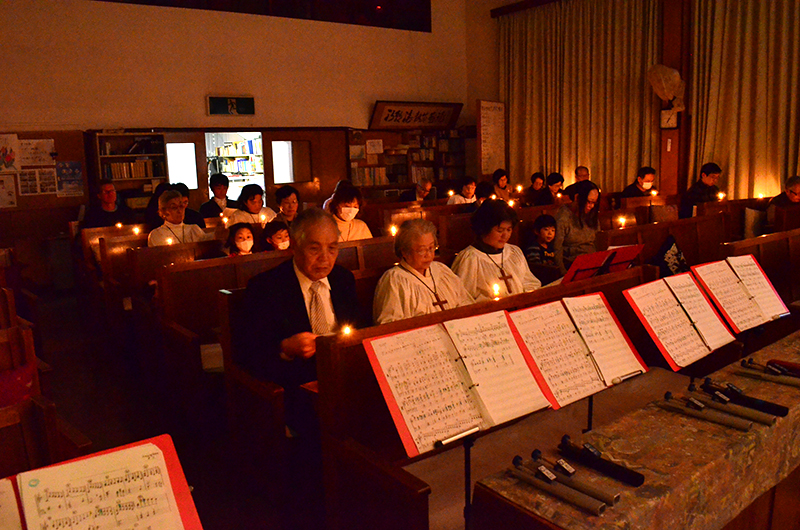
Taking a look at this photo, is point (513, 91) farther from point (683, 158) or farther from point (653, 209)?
point (653, 209)

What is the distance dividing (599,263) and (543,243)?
5.90ft

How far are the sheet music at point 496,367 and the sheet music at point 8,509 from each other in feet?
3.91

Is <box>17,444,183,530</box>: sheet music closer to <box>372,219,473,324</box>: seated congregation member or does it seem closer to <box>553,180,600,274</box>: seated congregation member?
<box>372,219,473,324</box>: seated congregation member

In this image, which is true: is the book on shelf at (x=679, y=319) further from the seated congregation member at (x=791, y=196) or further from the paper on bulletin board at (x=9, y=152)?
the paper on bulletin board at (x=9, y=152)

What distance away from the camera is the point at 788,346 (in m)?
→ 2.34

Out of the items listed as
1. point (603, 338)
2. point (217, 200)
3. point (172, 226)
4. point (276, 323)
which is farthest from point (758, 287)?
point (217, 200)

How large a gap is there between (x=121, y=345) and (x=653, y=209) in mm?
5444

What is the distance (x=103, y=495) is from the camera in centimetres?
117

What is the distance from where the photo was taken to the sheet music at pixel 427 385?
5.87 feet

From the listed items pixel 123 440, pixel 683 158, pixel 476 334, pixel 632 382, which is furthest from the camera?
pixel 683 158

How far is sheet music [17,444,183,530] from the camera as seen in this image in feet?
3.68

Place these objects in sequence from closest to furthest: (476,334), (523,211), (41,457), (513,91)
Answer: (41,457) → (476,334) → (523,211) → (513,91)

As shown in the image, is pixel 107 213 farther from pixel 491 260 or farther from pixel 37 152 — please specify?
pixel 491 260

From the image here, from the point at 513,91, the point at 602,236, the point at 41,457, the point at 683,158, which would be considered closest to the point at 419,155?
the point at 513,91
